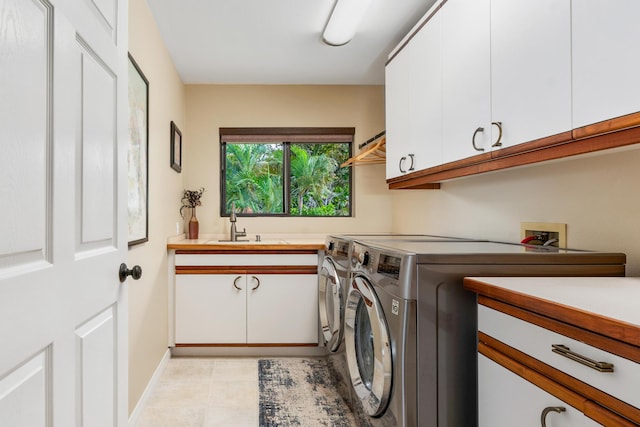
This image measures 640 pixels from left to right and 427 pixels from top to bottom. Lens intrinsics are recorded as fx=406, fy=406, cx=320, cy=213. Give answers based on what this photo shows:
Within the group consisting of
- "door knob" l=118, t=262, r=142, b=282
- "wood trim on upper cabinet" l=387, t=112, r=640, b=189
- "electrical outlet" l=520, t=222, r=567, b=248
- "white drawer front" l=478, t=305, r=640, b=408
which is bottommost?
"white drawer front" l=478, t=305, r=640, b=408

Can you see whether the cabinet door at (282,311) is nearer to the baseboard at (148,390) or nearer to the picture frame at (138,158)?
the baseboard at (148,390)

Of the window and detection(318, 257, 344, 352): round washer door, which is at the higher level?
the window

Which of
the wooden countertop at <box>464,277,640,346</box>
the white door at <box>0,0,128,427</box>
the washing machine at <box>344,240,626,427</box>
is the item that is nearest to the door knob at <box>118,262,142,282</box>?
the white door at <box>0,0,128,427</box>

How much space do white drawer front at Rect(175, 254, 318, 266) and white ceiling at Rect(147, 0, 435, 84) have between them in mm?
1535

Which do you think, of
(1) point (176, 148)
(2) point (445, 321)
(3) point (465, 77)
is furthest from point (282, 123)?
(2) point (445, 321)

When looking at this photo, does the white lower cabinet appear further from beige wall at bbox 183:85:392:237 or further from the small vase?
beige wall at bbox 183:85:392:237

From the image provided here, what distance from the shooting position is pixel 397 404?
54.6 inches

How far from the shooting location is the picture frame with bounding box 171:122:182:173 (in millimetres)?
3098

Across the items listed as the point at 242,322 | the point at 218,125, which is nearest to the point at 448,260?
the point at 242,322

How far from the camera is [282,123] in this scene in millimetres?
3816

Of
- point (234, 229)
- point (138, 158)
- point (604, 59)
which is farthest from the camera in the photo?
point (234, 229)

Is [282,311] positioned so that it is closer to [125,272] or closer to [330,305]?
[330,305]

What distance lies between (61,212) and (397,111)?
2230 millimetres

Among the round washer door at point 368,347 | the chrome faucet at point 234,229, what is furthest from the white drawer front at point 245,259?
the round washer door at point 368,347
